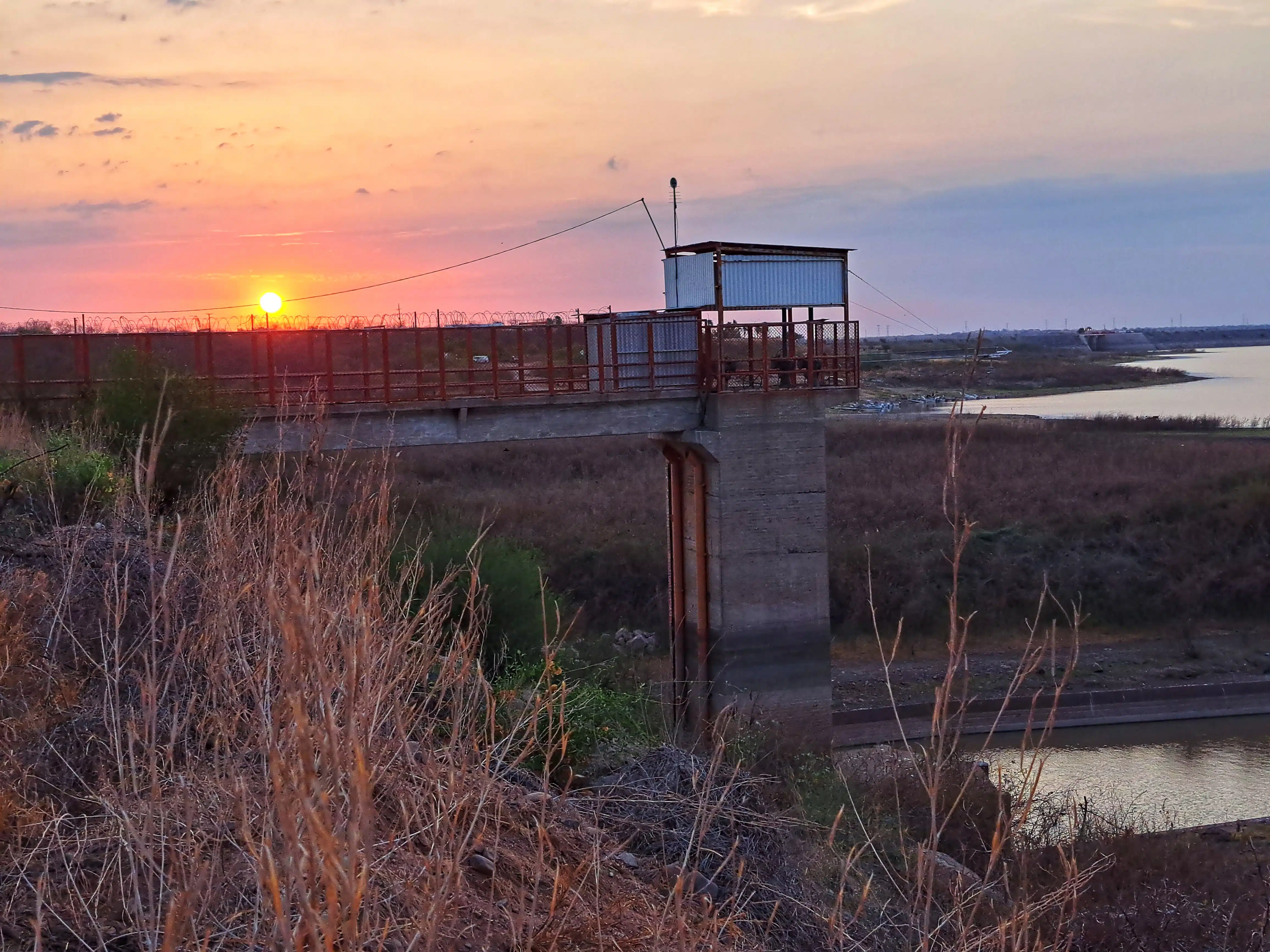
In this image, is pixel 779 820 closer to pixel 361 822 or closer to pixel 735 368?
pixel 361 822

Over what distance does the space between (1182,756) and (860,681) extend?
8.31 metres

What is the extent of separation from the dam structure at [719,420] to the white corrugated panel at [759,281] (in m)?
0.03

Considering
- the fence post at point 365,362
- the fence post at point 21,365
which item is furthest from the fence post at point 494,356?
the fence post at point 21,365

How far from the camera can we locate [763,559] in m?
21.5

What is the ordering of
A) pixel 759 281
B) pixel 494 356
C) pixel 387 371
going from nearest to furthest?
pixel 387 371 < pixel 494 356 < pixel 759 281

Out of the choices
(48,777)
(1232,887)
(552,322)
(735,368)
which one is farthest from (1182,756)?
(48,777)

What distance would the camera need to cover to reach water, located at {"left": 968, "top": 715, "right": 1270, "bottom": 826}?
21.1 m

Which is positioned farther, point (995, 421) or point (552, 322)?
point (995, 421)

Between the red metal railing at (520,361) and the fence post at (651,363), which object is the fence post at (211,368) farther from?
the fence post at (651,363)

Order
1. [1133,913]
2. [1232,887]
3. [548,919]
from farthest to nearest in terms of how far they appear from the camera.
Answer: [1232,887] < [1133,913] < [548,919]

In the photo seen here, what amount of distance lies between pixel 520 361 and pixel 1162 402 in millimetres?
90541

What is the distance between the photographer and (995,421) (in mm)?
65312

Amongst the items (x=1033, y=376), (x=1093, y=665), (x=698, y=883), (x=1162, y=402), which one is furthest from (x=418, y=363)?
(x=1033, y=376)

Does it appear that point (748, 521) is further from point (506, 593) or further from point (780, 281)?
point (506, 593)
